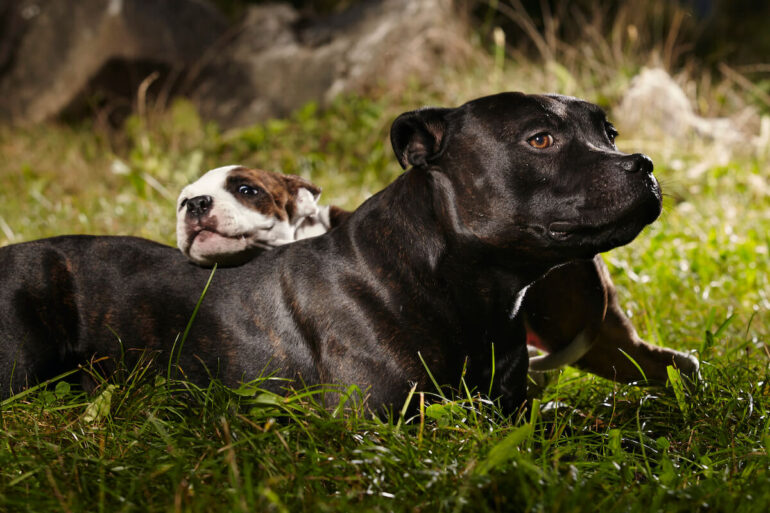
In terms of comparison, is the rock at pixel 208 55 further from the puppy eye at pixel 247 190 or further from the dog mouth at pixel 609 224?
the dog mouth at pixel 609 224

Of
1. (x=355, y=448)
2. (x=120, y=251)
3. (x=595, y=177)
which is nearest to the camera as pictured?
(x=355, y=448)

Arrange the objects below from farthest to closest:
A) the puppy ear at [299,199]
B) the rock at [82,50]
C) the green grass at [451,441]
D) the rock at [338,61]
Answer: the rock at [82,50] → the rock at [338,61] → the puppy ear at [299,199] → the green grass at [451,441]

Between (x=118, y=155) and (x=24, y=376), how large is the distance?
20.8ft

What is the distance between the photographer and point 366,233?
266 cm

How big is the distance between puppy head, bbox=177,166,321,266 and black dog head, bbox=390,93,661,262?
0.83m

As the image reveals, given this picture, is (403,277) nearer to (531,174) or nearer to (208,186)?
(531,174)

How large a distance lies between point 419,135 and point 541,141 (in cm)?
43

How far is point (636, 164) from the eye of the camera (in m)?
2.33

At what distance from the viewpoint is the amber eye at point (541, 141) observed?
2.44 m

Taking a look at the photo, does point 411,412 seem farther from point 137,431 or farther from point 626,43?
point 626,43

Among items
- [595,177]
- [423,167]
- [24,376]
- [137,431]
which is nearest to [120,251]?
[24,376]

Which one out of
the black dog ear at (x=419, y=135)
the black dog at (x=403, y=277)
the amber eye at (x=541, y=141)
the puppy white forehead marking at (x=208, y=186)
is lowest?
the black dog at (x=403, y=277)

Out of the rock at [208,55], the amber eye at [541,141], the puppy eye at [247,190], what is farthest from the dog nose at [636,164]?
the rock at [208,55]

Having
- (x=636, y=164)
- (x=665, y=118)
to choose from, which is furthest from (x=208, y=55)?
(x=636, y=164)
